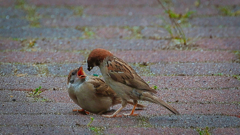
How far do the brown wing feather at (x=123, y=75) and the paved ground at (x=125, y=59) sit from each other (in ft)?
0.91

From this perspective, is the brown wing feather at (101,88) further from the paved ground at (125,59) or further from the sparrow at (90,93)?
the paved ground at (125,59)

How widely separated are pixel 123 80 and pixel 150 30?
230 cm

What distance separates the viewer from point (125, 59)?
4.78 metres

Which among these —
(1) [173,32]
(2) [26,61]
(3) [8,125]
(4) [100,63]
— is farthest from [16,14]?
(3) [8,125]

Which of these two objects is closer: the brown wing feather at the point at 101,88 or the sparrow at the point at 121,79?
the sparrow at the point at 121,79

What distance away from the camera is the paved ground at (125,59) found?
3162 mm

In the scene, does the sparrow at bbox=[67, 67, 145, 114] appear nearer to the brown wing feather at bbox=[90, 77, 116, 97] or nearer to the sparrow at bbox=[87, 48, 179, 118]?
the brown wing feather at bbox=[90, 77, 116, 97]

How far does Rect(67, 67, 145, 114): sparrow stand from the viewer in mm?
3514

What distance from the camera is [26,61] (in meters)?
4.67

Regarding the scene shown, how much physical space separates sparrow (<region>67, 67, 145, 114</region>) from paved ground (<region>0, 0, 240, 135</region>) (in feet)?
0.38

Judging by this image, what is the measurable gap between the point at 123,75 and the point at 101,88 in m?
0.25

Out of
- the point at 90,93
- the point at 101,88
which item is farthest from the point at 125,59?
the point at 90,93

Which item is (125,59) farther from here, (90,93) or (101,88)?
(90,93)

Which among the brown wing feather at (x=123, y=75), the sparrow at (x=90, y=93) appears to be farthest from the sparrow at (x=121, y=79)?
the sparrow at (x=90, y=93)
